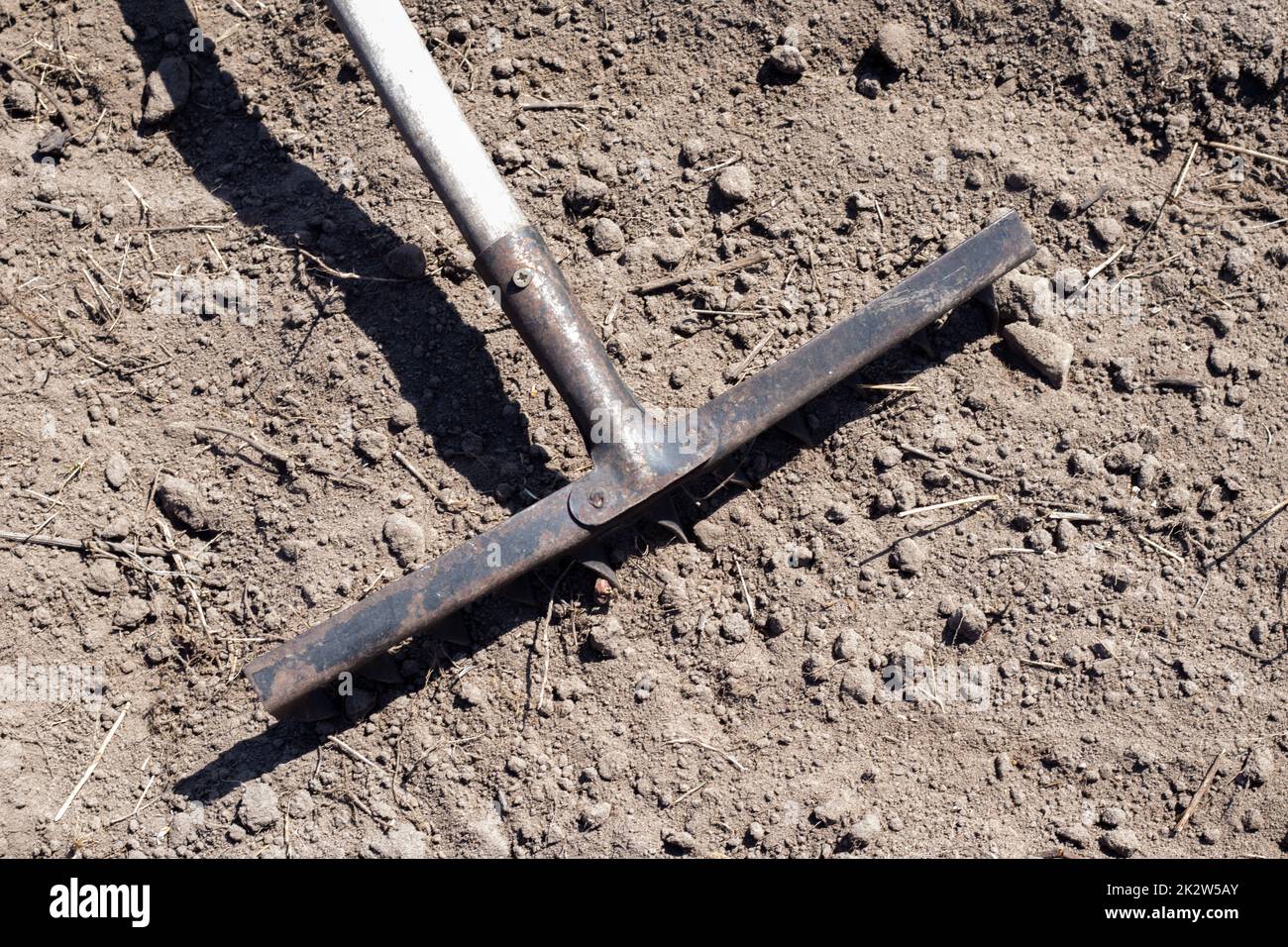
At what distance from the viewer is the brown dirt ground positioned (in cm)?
282

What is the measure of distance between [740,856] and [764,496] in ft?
3.32

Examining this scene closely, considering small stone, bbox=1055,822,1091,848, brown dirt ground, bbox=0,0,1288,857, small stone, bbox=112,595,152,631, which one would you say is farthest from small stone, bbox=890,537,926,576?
small stone, bbox=112,595,152,631

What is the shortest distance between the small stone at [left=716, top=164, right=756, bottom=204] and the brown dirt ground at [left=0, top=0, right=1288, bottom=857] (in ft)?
0.17

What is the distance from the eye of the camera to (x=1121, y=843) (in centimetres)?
271

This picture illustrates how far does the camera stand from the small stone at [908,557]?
2891 mm

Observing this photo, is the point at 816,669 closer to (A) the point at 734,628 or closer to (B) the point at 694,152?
(A) the point at 734,628

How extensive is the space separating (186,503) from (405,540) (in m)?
0.68

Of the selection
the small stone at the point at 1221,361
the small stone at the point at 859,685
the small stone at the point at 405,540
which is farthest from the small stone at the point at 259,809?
the small stone at the point at 1221,361

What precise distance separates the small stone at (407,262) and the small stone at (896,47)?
5.14 feet

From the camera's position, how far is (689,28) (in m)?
3.24

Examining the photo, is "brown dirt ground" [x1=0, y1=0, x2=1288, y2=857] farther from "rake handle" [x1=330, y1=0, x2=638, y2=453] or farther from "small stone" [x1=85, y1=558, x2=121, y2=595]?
"rake handle" [x1=330, y1=0, x2=638, y2=453]

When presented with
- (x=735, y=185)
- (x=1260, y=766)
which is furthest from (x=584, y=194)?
(x=1260, y=766)

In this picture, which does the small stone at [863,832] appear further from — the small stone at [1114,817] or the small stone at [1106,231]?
the small stone at [1106,231]

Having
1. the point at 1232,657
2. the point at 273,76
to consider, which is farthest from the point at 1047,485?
the point at 273,76
